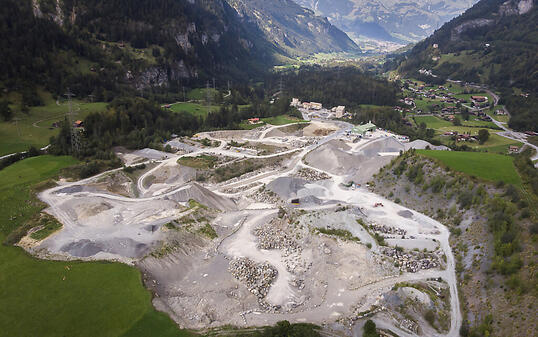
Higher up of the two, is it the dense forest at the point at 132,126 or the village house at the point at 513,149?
the village house at the point at 513,149

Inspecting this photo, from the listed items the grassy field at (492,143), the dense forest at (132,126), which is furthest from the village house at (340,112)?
the grassy field at (492,143)

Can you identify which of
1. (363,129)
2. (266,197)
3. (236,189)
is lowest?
(236,189)

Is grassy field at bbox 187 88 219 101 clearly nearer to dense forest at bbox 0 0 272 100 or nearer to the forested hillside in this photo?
dense forest at bbox 0 0 272 100

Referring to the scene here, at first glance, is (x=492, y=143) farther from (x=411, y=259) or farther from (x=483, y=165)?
(x=411, y=259)

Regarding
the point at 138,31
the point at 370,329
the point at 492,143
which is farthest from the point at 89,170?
the point at 138,31

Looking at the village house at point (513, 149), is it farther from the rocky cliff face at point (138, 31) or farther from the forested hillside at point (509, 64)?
the rocky cliff face at point (138, 31)
